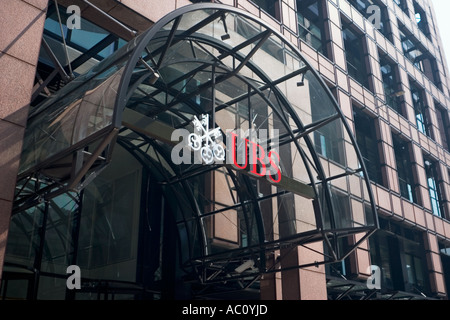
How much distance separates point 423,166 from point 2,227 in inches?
943

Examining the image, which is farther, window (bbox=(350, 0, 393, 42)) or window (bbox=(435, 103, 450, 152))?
window (bbox=(435, 103, 450, 152))

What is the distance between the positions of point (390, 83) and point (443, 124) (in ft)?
25.2

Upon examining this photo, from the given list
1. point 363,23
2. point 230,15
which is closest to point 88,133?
point 230,15

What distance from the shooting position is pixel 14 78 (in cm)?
964

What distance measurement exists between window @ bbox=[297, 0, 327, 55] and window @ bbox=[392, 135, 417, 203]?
694cm

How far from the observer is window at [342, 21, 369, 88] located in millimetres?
25969

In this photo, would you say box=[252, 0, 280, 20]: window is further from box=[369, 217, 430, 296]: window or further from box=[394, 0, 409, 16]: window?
box=[394, 0, 409, 16]: window

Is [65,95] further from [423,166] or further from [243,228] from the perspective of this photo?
[423,166]

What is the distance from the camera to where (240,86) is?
14594 mm

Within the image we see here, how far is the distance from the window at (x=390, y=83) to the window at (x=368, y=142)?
324cm

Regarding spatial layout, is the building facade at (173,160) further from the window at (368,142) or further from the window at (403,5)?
the window at (403,5)

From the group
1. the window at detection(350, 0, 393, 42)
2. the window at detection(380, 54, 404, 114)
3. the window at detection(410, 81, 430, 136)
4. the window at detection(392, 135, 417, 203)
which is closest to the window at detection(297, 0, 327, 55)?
the window at detection(350, 0, 393, 42)

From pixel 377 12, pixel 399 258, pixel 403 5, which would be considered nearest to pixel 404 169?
pixel 399 258

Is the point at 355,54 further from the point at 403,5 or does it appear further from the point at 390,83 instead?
the point at 403,5
